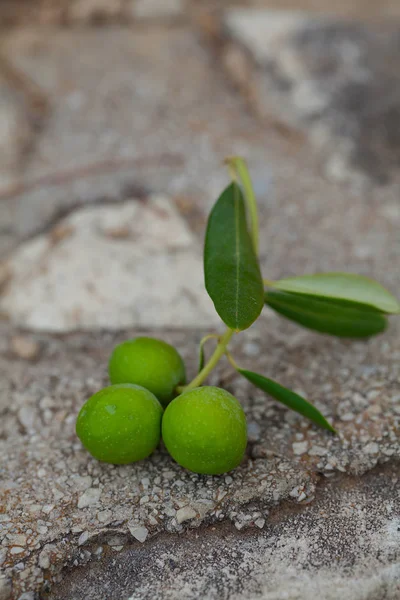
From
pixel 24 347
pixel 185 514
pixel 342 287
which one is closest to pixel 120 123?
pixel 24 347

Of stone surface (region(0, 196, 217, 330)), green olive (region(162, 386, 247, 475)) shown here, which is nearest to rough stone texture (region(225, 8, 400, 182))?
stone surface (region(0, 196, 217, 330))

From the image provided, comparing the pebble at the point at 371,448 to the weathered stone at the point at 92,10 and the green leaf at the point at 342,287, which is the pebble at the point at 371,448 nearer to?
the green leaf at the point at 342,287

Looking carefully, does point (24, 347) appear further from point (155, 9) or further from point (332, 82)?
point (155, 9)

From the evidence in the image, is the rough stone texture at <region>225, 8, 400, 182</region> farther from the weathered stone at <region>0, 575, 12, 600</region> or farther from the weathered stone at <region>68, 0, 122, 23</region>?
the weathered stone at <region>0, 575, 12, 600</region>

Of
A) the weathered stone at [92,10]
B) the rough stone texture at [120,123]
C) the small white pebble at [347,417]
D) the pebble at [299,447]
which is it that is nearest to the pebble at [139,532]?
the pebble at [299,447]

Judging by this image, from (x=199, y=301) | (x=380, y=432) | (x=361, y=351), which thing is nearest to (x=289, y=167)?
(x=199, y=301)

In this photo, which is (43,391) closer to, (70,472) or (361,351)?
(70,472)
